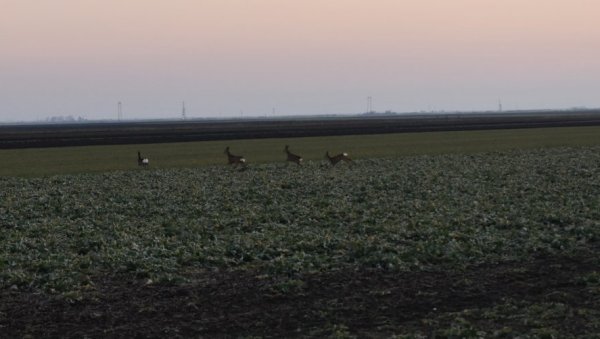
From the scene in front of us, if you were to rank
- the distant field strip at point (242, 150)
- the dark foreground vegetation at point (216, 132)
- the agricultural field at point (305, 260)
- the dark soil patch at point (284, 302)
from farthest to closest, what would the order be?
the dark foreground vegetation at point (216, 132)
the distant field strip at point (242, 150)
the agricultural field at point (305, 260)
the dark soil patch at point (284, 302)

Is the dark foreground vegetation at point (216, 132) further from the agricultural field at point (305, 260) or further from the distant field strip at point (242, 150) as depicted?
the agricultural field at point (305, 260)

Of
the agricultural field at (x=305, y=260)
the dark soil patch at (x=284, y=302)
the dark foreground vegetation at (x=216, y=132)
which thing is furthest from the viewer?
the dark foreground vegetation at (x=216, y=132)

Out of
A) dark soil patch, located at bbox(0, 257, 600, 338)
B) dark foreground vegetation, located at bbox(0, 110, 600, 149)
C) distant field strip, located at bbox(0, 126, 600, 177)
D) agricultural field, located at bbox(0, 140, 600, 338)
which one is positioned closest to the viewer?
dark soil patch, located at bbox(0, 257, 600, 338)

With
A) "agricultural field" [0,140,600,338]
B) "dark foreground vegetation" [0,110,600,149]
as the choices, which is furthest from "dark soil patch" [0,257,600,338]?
"dark foreground vegetation" [0,110,600,149]

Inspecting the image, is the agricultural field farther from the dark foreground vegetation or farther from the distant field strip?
the dark foreground vegetation

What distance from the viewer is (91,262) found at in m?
17.8

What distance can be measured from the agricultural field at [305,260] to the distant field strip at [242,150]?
553 inches

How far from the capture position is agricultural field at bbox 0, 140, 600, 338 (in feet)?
43.6

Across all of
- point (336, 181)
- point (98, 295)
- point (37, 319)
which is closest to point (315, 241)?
point (98, 295)

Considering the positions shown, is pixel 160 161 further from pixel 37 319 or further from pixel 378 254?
pixel 37 319

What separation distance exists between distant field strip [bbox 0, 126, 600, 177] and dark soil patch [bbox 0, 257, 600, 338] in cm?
2824

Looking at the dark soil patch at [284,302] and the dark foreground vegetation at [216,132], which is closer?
the dark soil patch at [284,302]

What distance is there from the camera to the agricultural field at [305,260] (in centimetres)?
1328

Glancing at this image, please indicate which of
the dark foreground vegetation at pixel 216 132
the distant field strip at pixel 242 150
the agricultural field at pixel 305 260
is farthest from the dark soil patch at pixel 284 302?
the dark foreground vegetation at pixel 216 132
